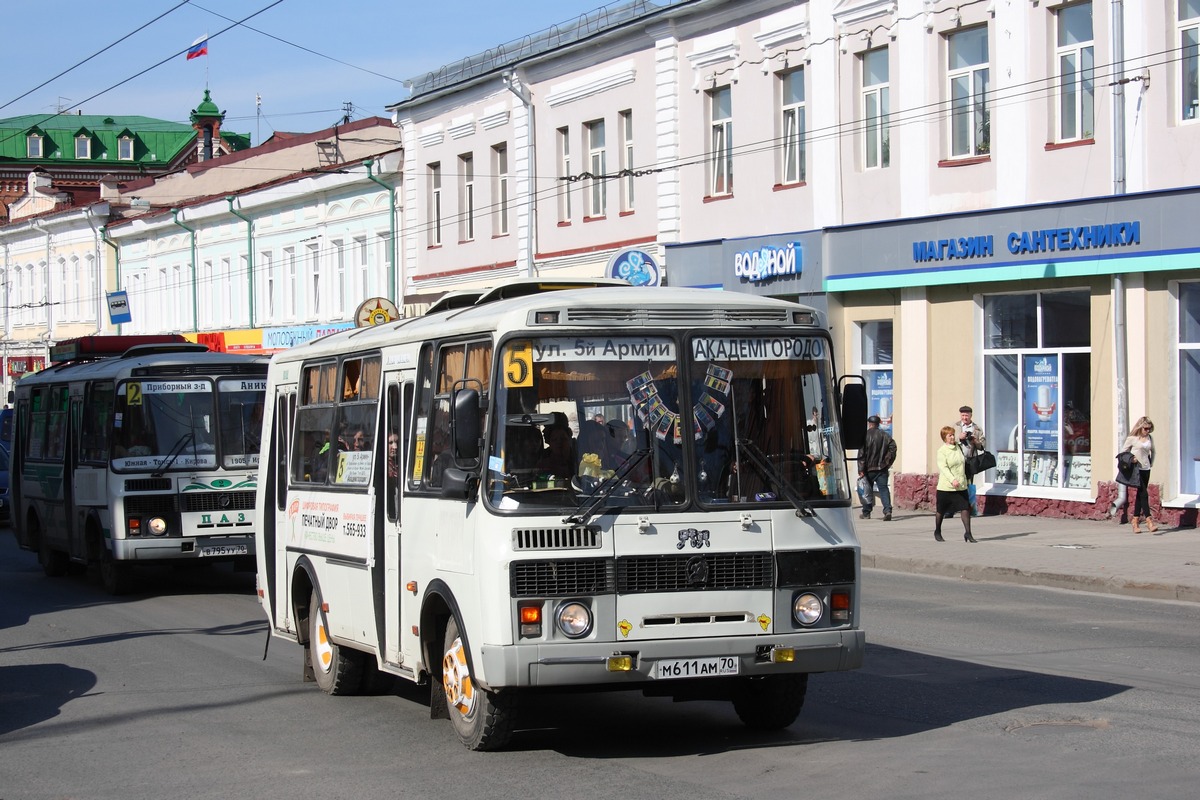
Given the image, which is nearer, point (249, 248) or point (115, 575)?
point (115, 575)

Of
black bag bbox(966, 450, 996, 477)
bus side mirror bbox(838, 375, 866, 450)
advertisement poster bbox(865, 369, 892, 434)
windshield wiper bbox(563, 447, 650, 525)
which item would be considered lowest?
black bag bbox(966, 450, 996, 477)

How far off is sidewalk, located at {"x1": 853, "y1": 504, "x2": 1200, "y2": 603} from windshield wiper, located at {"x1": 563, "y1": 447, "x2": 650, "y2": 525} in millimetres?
9487

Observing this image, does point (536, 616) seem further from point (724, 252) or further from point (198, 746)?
point (724, 252)

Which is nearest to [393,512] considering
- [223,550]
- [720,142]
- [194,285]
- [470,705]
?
[470,705]

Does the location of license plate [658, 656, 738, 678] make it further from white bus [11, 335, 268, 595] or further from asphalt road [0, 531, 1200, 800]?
white bus [11, 335, 268, 595]

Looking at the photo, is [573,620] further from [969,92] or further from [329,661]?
[969,92]

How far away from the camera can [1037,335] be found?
24.5m

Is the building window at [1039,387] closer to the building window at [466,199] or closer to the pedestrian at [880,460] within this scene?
the pedestrian at [880,460]

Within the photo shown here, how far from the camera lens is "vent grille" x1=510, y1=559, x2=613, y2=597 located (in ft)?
25.8

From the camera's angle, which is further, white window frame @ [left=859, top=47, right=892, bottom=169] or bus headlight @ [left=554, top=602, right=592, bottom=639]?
white window frame @ [left=859, top=47, right=892, bottom=169]

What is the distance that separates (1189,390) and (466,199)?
21.9 metres

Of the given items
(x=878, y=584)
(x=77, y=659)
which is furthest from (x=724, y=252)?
(x=77, y=659)

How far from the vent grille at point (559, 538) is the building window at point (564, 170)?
1111 inches

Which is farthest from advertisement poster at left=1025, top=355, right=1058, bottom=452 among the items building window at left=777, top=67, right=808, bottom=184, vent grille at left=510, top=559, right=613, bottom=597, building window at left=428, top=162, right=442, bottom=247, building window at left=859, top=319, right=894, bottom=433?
building window at left=428, top=162, right=442, bottom=247
